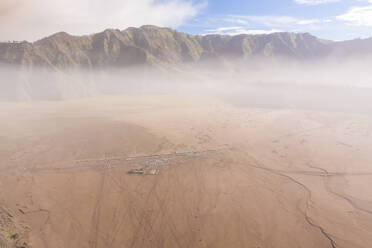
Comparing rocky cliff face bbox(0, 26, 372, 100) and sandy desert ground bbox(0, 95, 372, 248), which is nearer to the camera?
sandy desert ground bbox(0, 95, 372, 248)

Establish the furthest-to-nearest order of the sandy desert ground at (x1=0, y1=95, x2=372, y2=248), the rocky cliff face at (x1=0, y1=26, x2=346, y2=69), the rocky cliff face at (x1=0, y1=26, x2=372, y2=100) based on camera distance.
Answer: the rocky cliff face at (x1=0, y1=26, x2=346, y2=69), the rocky cliff face at (x1=0, y1=26, x2=372, y2=100), the sandy desert ground at (x1=0, y1=95, x2=372, y2=248)

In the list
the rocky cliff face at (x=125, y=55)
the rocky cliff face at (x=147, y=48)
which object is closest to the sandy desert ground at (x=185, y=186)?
the rocky cliff face at (x=125, y=55)

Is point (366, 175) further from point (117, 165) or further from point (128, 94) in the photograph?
point (128, 94)

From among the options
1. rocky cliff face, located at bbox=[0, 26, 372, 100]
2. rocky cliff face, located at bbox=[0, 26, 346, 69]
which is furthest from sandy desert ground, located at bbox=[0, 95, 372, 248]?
rocky cliff face, located at bbox=[0, 26, 346, 69]

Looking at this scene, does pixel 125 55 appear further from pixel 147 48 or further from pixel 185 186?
pixel 185 186

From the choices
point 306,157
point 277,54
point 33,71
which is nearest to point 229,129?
point 306,157

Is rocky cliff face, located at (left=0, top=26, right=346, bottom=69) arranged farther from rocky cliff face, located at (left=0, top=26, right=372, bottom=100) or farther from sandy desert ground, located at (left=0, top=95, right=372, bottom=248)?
sandy desert ground, located at (left=0, top=95, right=372, bottom=248)

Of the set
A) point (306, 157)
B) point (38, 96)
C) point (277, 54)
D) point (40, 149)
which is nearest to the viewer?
point (306, 157)

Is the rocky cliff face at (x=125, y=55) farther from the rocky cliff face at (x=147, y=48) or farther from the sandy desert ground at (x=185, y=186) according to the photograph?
the sandy desert ground at (x=185, y=186)
